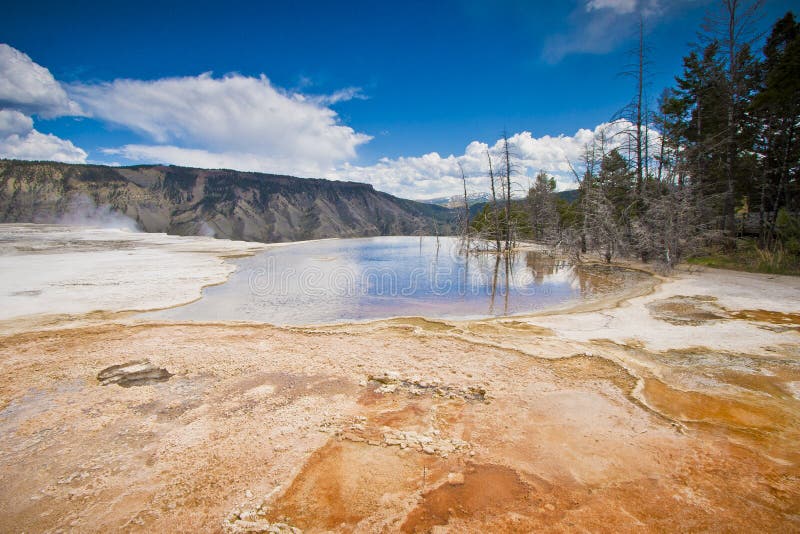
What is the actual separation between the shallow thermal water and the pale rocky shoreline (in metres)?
2.26

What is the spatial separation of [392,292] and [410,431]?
8984mm

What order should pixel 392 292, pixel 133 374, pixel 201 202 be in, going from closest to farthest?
1. pixel 133 374
2. pixel 392 292
3. pixel 201 202

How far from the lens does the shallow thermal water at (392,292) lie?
34.0ft

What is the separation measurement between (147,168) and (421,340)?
140736mm

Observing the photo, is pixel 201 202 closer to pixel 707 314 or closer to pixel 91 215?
pixel 91 215

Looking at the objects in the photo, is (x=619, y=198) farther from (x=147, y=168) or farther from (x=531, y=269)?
(x=147, y=168)

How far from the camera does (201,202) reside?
11369 centimetres

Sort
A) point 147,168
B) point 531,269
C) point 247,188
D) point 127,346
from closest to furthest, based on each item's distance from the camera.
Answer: point 127,346 → point 531,269 → point 147,168 → point 247,188

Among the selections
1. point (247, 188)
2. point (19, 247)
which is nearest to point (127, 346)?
point (19, 247)

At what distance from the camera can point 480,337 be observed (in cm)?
769

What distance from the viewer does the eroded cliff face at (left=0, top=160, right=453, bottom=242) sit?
8350cm

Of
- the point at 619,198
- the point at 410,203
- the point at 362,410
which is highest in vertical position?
the point at 410,203

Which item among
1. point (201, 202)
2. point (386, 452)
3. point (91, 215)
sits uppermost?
A: point (201, 202)

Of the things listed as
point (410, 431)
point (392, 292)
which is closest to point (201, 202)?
point (392, 292)
